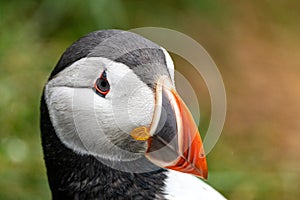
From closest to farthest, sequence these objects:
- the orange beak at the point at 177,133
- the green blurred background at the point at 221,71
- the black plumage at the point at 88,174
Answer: the orange beak at the point at 177,133 < the black plumage at the point at 88,174 < the green blurred background at the point at 221,71

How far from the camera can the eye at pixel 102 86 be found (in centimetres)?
214

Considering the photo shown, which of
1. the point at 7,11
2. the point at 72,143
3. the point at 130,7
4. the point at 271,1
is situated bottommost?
the point at 72,143

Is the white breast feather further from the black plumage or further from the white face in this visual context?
the white face

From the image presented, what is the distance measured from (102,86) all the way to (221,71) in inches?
87.2

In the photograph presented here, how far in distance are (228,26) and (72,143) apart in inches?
88.9

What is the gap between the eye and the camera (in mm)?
2139

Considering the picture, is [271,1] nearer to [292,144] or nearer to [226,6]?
Answer: [226,6]

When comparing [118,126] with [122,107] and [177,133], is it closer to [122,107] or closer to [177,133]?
[122,107]

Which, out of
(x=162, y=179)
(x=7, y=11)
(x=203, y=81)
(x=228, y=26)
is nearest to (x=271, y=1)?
(x=228, y=26)

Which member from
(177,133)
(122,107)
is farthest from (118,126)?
(177,133)

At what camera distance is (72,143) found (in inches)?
88.3

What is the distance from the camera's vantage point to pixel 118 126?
216 centimetres

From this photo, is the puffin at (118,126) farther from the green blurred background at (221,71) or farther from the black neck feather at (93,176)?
the green blurred background at (221,71)

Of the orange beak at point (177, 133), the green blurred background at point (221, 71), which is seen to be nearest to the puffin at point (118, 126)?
the orange beak at point (177, 133)
